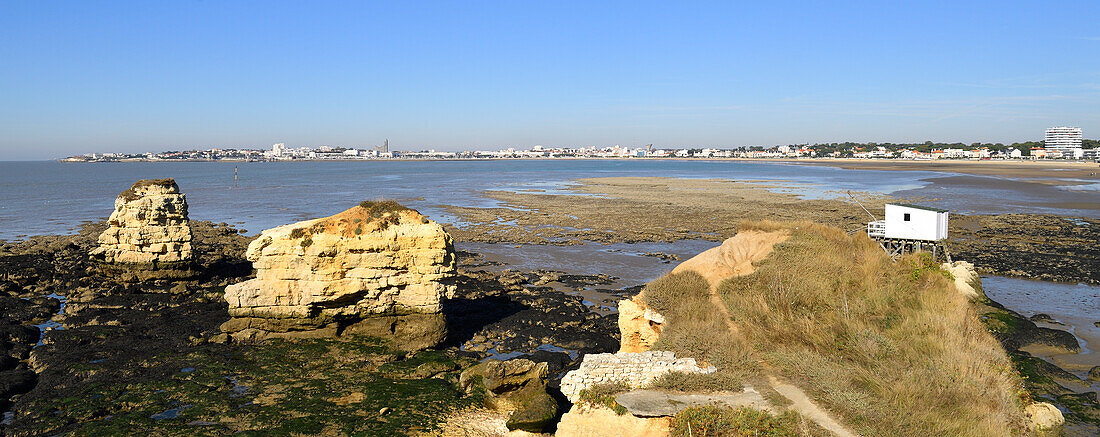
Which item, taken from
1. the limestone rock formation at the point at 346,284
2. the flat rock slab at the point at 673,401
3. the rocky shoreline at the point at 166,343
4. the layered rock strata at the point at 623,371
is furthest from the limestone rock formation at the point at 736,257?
the limestone rock formation at the point at 346,284

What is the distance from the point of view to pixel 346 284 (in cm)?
1878

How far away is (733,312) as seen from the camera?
14688 millimetres

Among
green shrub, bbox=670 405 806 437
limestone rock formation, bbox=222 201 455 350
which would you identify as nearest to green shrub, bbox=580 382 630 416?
green shrub, bbox=670 405 806 437

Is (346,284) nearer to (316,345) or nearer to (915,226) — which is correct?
(316,345)

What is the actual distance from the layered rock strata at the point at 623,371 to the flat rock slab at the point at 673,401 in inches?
22.6

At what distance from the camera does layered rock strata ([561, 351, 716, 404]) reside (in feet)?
39.3

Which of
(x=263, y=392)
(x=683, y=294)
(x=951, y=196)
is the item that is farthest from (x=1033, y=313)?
(x=951, y=196)

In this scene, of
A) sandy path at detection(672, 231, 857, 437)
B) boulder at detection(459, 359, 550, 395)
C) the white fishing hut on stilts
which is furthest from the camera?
the white fishing hut on stilts

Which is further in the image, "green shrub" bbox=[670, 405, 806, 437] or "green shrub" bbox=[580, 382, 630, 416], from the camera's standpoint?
"green shrub" bbox=[580, 382, 630, 416]

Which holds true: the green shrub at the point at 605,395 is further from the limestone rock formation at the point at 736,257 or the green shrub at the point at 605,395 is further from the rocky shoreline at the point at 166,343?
the limestone rock formation at the point at 736,257

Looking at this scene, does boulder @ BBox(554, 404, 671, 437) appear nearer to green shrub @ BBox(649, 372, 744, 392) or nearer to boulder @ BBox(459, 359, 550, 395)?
green shrub @ BBox(649, 372, 744, 392)

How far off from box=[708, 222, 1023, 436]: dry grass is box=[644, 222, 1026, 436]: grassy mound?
1.0 inches

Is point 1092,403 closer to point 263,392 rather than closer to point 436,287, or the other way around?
point 436,287

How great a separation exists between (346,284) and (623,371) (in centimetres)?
986
